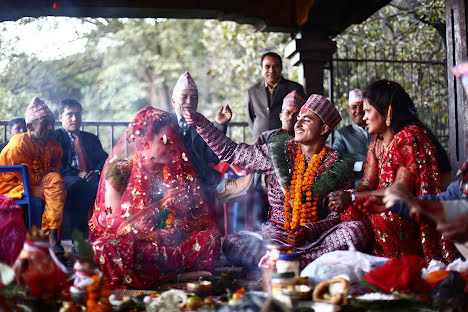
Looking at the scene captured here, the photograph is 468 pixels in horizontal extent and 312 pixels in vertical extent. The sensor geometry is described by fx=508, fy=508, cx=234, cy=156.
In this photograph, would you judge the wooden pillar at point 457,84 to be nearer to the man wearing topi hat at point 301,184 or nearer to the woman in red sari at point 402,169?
the woman in red sari at point 402,169

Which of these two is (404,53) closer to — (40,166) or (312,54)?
(312,54)

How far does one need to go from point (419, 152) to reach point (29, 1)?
15.2ft

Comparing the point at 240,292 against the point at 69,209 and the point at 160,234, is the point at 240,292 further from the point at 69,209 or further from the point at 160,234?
the point at 69,209

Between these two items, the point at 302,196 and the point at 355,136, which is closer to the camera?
the point at 302,196

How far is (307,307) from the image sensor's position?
8.77 feet

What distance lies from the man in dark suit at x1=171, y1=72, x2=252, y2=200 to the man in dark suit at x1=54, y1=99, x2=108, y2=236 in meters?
1.22

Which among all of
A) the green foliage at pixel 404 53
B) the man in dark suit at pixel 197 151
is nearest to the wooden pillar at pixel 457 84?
the man in dark suit at pixel 197 151

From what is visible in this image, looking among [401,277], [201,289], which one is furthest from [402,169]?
[201,289]

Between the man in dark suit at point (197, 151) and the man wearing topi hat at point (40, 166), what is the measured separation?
1.40 metres

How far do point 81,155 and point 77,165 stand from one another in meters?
0.13

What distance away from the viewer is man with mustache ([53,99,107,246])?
5.72 metres

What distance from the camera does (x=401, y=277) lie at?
271 cm

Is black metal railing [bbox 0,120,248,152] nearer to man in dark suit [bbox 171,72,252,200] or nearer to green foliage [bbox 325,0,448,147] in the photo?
man in dark suit [bbox 171,72,252,200]

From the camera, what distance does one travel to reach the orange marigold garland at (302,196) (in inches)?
164
